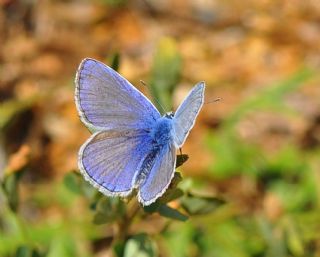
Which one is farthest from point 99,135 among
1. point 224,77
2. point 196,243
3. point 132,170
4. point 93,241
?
point 224,77

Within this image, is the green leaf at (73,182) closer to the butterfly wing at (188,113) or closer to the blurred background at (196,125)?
the blurred background at (196,125)

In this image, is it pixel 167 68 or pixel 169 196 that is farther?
pixel 167 68

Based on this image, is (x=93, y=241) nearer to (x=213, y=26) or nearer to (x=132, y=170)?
(x=132, y=170)

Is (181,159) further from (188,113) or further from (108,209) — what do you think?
(108,209)

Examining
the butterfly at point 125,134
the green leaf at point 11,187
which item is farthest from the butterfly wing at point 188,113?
the green leaf at point 11,187

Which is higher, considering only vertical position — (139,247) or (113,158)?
(113,158)

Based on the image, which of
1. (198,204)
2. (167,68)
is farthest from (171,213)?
(167,68)

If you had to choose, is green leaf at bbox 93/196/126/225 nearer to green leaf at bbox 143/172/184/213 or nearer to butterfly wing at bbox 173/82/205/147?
green leaf at bbox 143/172/184/213
